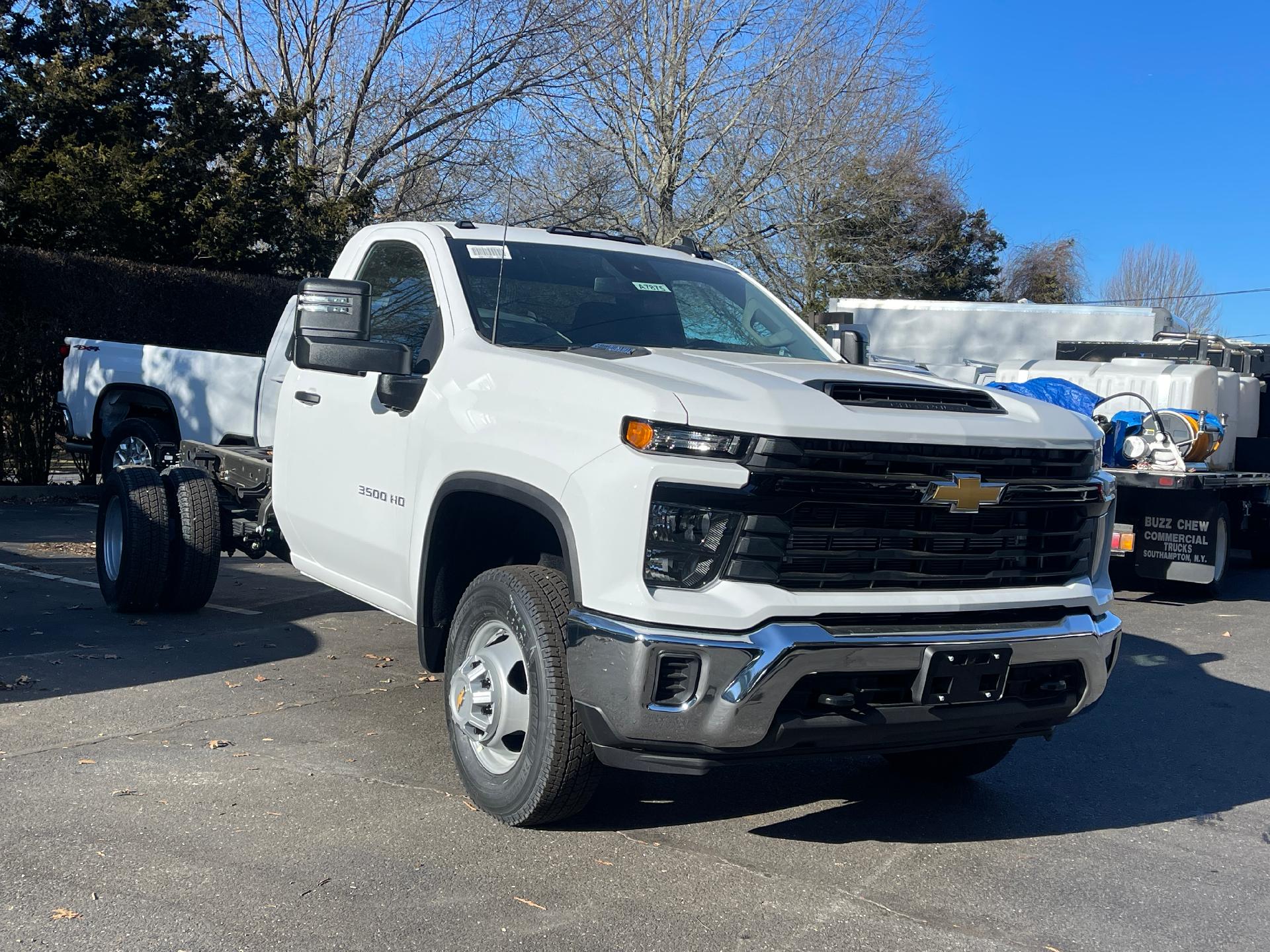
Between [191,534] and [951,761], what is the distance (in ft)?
14.3

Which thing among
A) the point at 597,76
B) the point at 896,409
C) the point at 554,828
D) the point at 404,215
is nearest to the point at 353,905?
the point at 554,828

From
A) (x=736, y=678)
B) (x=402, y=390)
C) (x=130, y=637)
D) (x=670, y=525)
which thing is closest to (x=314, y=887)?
(x=736, y=678)

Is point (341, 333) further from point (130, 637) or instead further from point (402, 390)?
point (130, 637)

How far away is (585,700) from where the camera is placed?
357 cm

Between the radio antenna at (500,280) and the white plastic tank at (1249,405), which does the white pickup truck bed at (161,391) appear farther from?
the white plastic tank at (1249,405)

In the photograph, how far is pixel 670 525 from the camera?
350 cm

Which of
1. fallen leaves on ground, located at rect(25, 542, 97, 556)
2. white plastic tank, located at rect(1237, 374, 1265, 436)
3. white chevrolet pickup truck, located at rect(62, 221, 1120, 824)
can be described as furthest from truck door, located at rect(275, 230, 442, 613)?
white plastic tank, located at rect(1237, 374, 1265, 436)

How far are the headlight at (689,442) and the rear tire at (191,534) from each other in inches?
168

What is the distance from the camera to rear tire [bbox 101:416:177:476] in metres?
9.38

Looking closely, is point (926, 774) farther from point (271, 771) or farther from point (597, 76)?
point (597, 76)

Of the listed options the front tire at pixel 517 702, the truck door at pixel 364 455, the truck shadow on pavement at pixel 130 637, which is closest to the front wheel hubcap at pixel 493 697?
the front tire at pixel 517 702

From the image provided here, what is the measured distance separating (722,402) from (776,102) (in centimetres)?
2185

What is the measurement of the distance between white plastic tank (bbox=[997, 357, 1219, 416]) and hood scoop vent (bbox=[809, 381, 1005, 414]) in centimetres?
684

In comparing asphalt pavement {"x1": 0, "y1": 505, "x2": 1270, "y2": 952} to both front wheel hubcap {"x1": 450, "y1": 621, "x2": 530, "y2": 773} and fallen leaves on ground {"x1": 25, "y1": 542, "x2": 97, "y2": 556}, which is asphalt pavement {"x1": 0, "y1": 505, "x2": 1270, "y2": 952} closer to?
front wheel hubcap {"x1": 450, "y1": 621, "x2": 530, "y2": 773}
